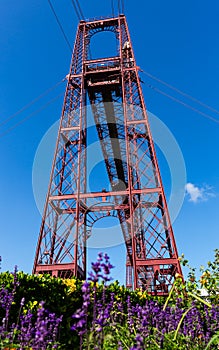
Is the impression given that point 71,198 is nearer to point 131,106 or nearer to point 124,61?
point 131,106

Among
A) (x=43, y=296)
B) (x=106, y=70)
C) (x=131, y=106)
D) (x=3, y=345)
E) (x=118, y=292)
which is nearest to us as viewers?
(x=3, y=345)

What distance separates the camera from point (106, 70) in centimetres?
1473

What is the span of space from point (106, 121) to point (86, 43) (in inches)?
200

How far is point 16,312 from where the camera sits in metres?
4.17

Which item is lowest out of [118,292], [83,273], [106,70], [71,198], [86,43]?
[118,292]

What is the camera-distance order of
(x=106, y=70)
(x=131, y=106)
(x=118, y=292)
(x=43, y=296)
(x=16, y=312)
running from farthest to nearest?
(x=106, y=70) < (x=131, y=106) < (x=118, y=292) < (x=43, y=296) < (x=16, y=312)

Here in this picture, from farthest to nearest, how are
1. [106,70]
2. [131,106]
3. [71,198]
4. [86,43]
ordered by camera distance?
1. [86,43]
2. [106,70]
3. [131,106]
4. [71,198]

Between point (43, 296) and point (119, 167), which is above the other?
point (119, 167)

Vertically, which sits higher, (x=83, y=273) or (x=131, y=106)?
(x=131, y=106)

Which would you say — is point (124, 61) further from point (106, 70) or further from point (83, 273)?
point (83, 273)

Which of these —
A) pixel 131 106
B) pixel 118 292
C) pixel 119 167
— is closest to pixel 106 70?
pixel 131 106

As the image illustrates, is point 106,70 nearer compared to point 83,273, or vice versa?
point 83,273

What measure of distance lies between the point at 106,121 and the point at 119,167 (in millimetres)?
3357

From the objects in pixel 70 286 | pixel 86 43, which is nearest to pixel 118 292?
pixel 70 286
